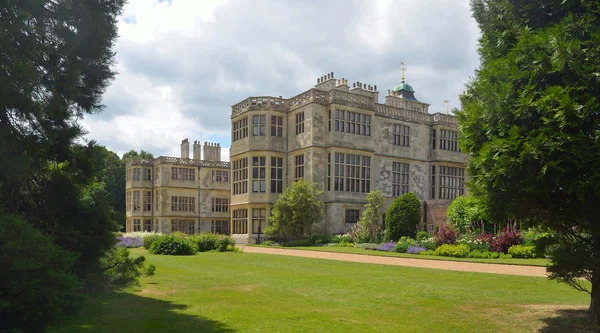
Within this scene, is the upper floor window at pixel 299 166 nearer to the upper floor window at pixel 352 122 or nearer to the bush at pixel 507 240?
the upper floor window at pixel 352 122

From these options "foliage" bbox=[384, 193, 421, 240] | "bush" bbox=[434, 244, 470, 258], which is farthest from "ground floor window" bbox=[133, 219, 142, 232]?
"bush" bbox=[434, 244, 470, 258]

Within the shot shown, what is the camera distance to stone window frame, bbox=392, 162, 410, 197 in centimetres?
3400

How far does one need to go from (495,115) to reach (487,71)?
2.50 feet

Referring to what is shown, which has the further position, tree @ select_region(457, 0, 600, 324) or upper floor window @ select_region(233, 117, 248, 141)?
upper floor window @ select_region(233, 117, 248, 141)

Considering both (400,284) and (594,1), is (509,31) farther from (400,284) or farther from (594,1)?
(400,284)

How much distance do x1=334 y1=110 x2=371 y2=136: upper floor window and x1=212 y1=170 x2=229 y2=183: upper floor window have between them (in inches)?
853

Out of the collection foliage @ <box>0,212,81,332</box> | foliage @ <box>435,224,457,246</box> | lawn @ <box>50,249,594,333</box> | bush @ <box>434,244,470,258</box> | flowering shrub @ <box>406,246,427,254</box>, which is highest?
foliage @ <box>0,212,81,332</box>

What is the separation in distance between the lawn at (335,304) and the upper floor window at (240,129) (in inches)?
812

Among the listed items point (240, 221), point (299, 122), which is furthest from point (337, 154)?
point (240, 221)

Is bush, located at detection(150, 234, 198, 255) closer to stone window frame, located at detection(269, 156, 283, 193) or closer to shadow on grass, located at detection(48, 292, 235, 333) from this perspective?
stone window frame, located at detection(269, 156, 283, 193)

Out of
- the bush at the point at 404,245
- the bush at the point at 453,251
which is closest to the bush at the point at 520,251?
the bush at the point at 453,251

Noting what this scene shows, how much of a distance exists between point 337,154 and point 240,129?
7.05 metres

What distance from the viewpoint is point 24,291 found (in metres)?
4.66

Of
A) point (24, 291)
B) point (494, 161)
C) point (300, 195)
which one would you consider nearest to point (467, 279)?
point (494, 161)
